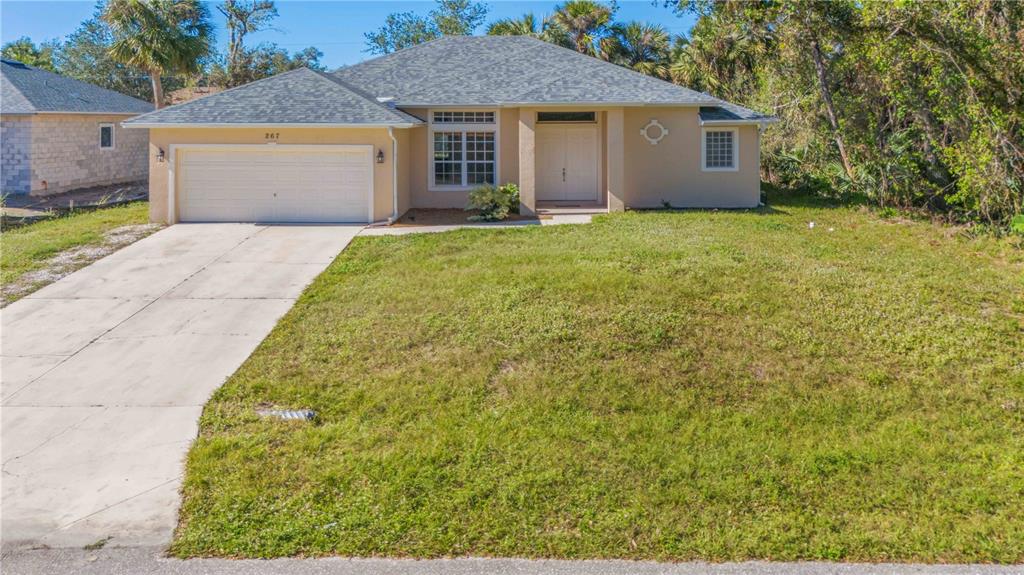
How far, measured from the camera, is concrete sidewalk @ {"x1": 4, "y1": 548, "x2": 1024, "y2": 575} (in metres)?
5.18

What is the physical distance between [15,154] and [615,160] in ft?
58.6

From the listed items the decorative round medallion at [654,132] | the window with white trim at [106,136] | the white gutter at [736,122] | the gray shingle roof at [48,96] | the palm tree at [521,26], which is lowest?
the decorative round medallion at [654,132]

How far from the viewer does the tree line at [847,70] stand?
15.9 m

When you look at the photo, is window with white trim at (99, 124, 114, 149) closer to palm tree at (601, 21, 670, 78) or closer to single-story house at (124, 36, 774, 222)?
single-story house at (124, 36, 774, 222)

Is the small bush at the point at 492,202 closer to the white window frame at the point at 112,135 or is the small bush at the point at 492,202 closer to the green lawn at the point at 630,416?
the green lawn at the point at 630,416

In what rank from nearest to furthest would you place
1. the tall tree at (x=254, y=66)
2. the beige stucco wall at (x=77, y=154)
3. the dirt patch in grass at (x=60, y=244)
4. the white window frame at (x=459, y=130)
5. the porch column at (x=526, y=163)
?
the dirt patch in grass at (x=60, y=244) → the porch column at (x=526, y=163) → the white window frame at (x=459, y=130) → the beige stucco wall at (x=77, y=154) → the tall tree at (x=254, y=66)

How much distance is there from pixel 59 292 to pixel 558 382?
8.50 m

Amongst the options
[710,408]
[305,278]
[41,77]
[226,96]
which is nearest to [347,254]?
[305,278]

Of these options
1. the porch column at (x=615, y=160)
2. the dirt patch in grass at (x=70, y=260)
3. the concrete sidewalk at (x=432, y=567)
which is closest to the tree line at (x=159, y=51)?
the dirt patch in grass at (x=70, y=260)

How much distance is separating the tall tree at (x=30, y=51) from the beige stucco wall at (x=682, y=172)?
37.5 m

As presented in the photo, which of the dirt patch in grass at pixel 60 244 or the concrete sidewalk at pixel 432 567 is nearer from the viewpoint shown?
the concrete sidewalk at pixel 432 567

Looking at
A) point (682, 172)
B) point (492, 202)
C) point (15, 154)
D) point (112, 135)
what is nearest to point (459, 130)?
point (492, 202)

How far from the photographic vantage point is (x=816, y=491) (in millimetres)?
6188

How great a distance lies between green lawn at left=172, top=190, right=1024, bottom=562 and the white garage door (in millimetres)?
5267
